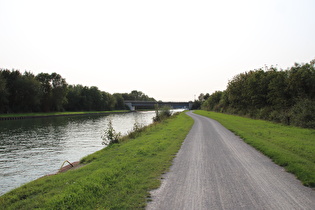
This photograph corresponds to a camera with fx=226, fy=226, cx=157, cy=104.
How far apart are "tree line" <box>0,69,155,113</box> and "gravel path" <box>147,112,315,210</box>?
68290 millimetres

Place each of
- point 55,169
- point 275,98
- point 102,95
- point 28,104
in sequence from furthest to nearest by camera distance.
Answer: point 102,95 → point 28,104 → point 275,98 → point 55,169

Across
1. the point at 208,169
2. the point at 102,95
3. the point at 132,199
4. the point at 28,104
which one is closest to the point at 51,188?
the point at 132,199

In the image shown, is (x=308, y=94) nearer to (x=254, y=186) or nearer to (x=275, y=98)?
(x=275, y=98)

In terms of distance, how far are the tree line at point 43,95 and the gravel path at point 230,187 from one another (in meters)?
68.3

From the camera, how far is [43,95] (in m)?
84.4

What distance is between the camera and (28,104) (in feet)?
251

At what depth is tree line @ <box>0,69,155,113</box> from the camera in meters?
72.5

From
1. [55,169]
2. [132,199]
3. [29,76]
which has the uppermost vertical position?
[29,76]

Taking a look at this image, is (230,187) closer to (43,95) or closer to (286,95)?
(286,95)


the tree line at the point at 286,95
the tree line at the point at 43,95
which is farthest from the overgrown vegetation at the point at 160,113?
the tree line at the point at 43,95

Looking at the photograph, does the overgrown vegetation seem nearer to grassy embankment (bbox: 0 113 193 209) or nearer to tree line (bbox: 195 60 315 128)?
tree line (bbox: 195 60 315 128)

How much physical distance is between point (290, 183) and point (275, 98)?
27.8 meters

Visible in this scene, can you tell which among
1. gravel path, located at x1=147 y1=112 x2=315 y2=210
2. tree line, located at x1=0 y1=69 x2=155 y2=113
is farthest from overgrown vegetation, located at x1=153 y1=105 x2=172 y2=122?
tree line, located at x1=0 y1=69 x2=155 y2=113

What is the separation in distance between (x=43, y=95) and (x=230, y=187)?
89.8m
